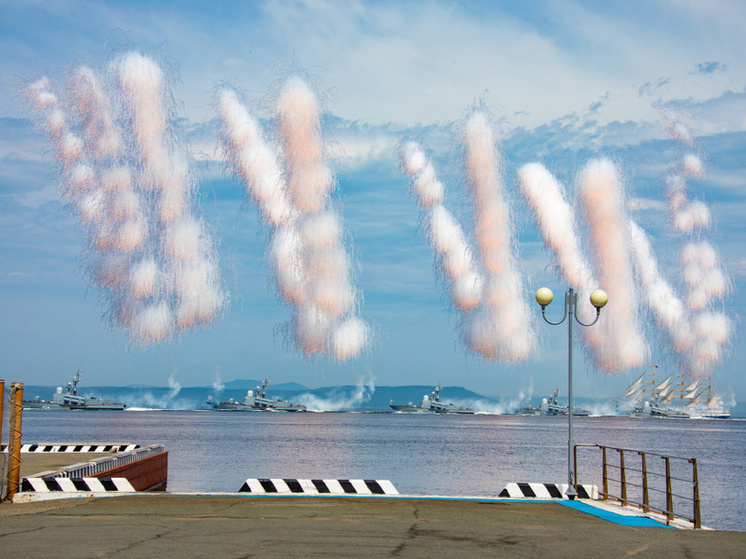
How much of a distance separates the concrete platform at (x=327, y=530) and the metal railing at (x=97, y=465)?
144 inches

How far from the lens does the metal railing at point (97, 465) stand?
857 inches

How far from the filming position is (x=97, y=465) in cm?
2409

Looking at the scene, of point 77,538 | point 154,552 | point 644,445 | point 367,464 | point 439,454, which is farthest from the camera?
point 644,445

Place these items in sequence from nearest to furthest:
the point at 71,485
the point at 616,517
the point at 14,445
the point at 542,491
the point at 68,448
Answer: the point at 616,517 < the point at 14,445 < the point at 71,485 < the point at 542,491 < the point at 68,448

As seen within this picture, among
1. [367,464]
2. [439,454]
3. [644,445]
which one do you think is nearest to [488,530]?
[367,464]

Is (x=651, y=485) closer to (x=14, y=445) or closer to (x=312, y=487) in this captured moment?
(x=312, y=487)

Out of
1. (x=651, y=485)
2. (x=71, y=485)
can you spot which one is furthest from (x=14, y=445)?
(x=651, y=485)

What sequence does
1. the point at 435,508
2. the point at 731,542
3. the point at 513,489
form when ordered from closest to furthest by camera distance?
the point at 731,542 → the point at 435,508 → the point at 513,489

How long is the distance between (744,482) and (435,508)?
50.5 meters

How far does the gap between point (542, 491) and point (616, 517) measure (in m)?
3.25

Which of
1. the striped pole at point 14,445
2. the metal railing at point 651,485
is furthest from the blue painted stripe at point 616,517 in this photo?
the striped pole at point 14,445

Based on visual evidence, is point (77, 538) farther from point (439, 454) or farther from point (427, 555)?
point (439, 454)

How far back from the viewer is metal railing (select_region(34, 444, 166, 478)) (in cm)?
2176

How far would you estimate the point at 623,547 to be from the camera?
44.1 feet
